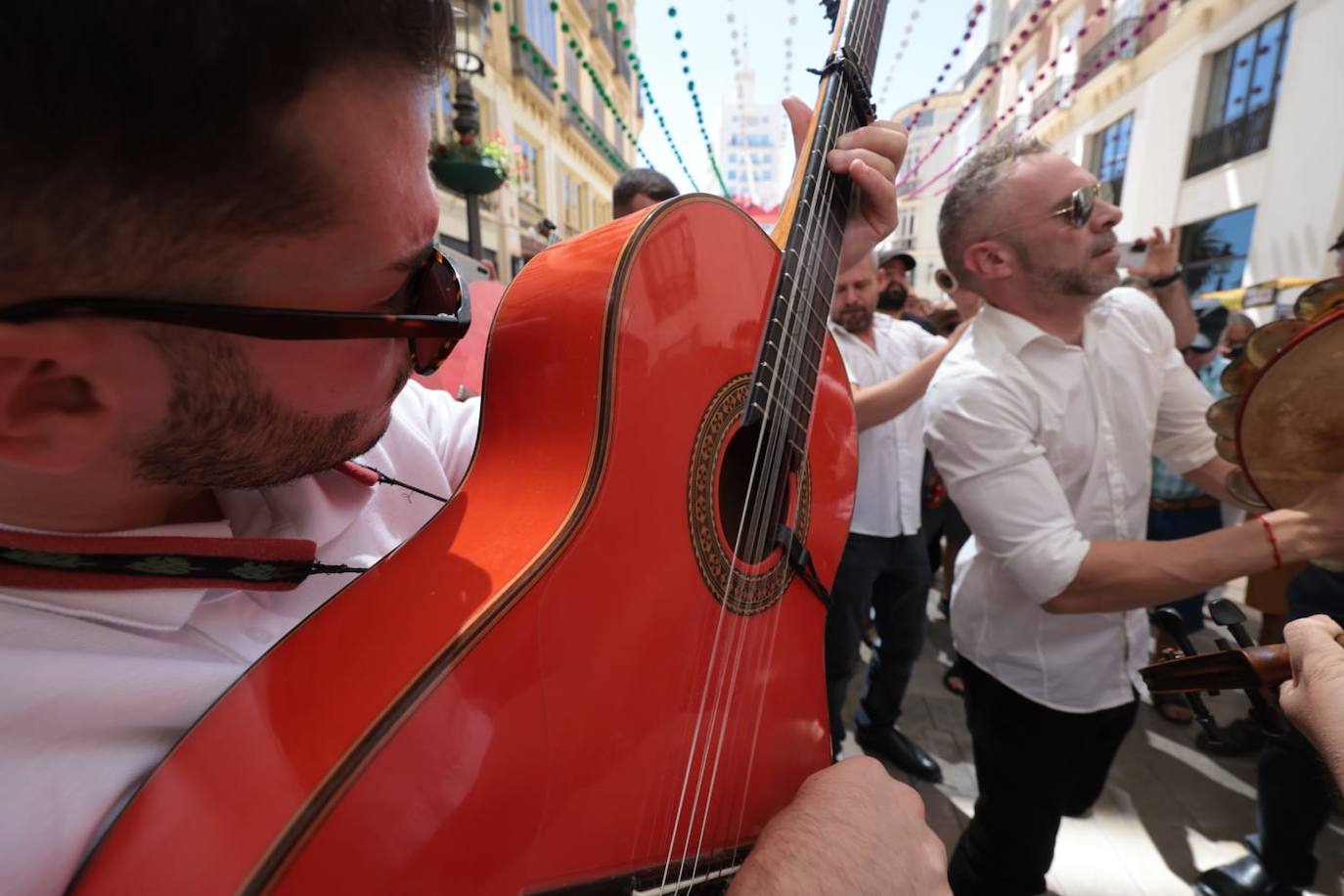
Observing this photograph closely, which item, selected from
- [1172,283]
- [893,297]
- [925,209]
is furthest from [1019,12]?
[1172,283]

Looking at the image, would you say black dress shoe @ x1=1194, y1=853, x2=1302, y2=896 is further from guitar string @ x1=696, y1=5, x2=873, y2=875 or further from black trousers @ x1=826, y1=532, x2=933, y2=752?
guitar string @ x1=696, y1=5, x2=873, y2=875

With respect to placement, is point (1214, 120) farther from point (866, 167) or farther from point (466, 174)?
point (866, 167)

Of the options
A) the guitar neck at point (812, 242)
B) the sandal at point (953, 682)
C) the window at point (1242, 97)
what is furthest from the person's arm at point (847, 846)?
the window at point (1242, 97)

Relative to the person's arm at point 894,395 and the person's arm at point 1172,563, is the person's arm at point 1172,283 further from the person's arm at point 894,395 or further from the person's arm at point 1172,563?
the person's arm at point 1172,563

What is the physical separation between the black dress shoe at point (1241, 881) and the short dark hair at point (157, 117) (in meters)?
3.32

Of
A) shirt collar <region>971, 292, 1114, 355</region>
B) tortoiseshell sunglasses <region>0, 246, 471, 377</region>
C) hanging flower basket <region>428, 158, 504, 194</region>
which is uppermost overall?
hanging flower basket <region>428, 158, 504, 194</region>

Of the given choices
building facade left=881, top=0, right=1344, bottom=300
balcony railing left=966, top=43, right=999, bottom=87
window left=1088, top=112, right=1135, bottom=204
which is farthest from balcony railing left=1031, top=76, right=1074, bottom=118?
balcony railing left=966, top=43, right=999, bottom=87

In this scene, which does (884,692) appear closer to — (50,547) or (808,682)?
(808,682)

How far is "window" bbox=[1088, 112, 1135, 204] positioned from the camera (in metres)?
12.4

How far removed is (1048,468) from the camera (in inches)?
61.4

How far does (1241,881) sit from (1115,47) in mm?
15205

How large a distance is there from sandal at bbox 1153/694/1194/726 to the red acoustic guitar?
3.24m

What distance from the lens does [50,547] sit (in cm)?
55

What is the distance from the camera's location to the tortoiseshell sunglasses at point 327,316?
0.54m
